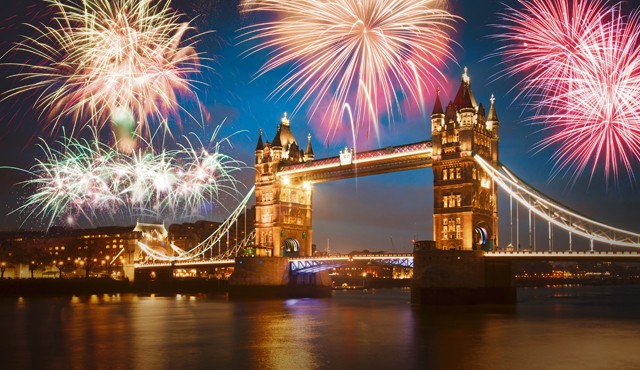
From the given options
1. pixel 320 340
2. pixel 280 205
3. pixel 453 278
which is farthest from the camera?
pixel 280 205

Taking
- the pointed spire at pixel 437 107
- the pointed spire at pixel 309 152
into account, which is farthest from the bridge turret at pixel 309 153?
the pointed spire at pixel 437 107

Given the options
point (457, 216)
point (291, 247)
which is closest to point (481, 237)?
point (457, 216)

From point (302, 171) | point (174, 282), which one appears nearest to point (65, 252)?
point (174, 282)

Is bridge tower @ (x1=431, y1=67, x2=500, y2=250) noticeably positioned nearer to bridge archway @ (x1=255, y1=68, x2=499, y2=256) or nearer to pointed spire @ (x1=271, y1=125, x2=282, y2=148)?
bridge archway @ (x1=255, y1=68, x2=499, y2=256)

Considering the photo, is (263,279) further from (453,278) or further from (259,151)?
(453,278)

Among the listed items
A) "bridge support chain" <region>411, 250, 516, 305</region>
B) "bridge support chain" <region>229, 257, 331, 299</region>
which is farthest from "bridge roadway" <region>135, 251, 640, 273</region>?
"bridge support chain" <region>411, 250, 516, 305</region>

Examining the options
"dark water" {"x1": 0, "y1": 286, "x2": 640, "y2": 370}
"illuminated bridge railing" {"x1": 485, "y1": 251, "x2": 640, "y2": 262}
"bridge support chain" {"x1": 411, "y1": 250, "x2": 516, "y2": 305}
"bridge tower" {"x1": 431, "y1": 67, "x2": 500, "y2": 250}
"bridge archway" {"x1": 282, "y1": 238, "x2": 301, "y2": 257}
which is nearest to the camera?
"dark water" {"x1": 0, "y1": 286, "x2": 640, "y2": 370}
